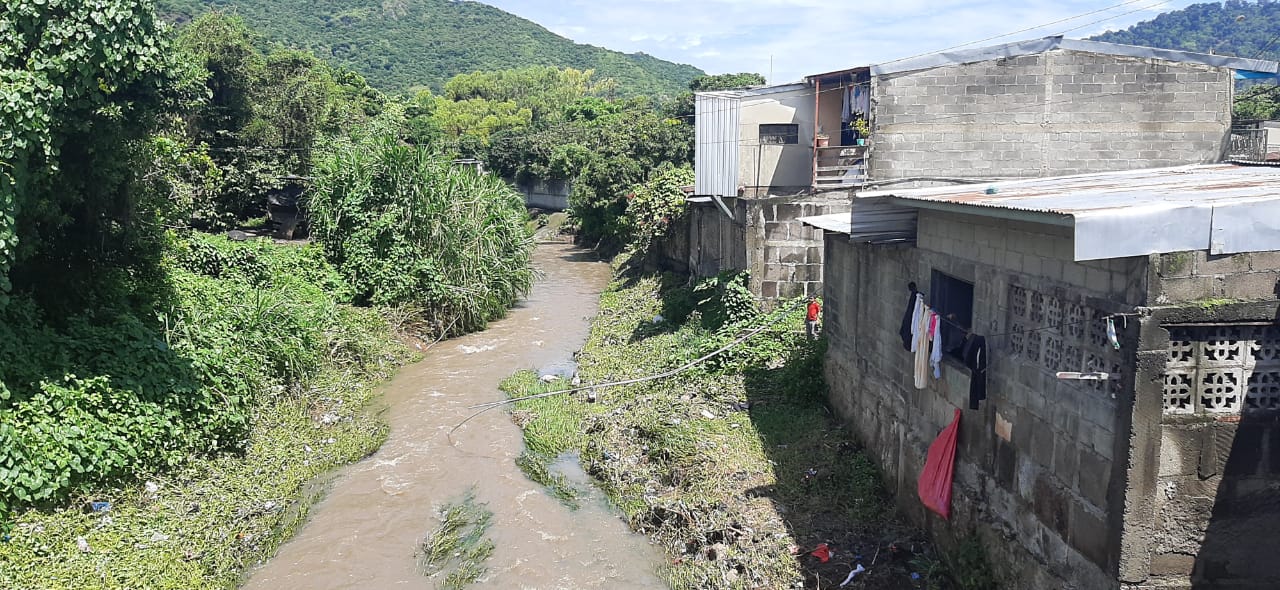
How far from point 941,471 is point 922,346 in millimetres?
1126

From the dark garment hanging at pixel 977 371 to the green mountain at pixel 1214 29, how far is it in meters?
72.6

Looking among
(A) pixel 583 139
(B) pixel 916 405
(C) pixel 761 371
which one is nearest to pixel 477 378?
(C) pixel 761 371

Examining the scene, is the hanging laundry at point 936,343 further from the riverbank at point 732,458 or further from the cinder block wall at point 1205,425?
the cinder block wall at point 1205,425

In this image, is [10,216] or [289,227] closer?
[10,216]

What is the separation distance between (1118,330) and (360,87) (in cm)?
4499

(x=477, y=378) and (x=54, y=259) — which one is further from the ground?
(x=54, y=259)

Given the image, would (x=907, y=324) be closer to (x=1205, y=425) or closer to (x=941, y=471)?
(x=941, y=471)

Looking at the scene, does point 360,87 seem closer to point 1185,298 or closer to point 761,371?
point 761,371

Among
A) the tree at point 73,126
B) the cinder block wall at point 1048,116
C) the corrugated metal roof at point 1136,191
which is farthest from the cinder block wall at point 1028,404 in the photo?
the tree at point 73,126

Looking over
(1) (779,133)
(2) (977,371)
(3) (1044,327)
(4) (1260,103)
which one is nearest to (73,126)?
(2) (977,371)

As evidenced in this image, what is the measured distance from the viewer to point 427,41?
10869cm

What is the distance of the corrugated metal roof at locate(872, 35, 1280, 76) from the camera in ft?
47.3

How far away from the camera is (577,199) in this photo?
3359 cm

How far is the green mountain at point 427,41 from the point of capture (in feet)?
315
